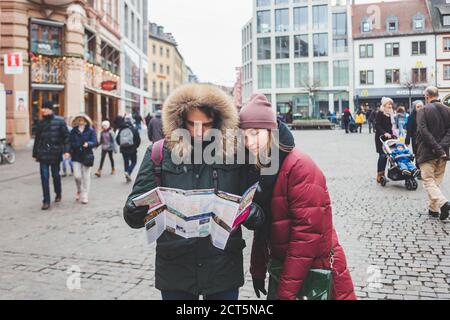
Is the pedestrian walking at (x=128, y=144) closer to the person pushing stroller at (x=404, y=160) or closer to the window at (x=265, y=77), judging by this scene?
the person pushing stroller at (x=404, y=160)

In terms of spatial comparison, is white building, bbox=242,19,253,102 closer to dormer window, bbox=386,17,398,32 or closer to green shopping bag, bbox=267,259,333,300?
dormer window, bbox=386,17,398,32

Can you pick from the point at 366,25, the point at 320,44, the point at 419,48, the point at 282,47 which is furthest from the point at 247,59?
the point at 419,48

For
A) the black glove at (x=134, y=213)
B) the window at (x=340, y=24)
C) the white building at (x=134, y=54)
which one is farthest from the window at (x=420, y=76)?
the black glove at (x=134, y=213)

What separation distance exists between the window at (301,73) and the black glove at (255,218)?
64.2 meters

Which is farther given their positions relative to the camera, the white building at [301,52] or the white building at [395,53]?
the white building at [301,52]

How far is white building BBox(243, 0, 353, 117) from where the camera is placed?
207 ft

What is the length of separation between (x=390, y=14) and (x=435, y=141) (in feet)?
196

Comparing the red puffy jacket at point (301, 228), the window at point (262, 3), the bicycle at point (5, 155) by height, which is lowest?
the red puffy jacket at point (301, 228)

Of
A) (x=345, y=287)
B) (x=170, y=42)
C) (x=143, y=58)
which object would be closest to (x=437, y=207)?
(x=345, y=287)

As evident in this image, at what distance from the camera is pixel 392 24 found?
195 ft

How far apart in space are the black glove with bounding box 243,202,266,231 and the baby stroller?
8.22m

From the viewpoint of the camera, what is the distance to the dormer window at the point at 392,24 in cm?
5897

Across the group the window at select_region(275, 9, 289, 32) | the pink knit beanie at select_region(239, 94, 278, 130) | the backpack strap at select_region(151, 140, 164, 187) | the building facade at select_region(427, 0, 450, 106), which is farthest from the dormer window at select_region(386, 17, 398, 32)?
the backpack strap at select_region(151, 140, 164, 187)

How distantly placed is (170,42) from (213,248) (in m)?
89.4
